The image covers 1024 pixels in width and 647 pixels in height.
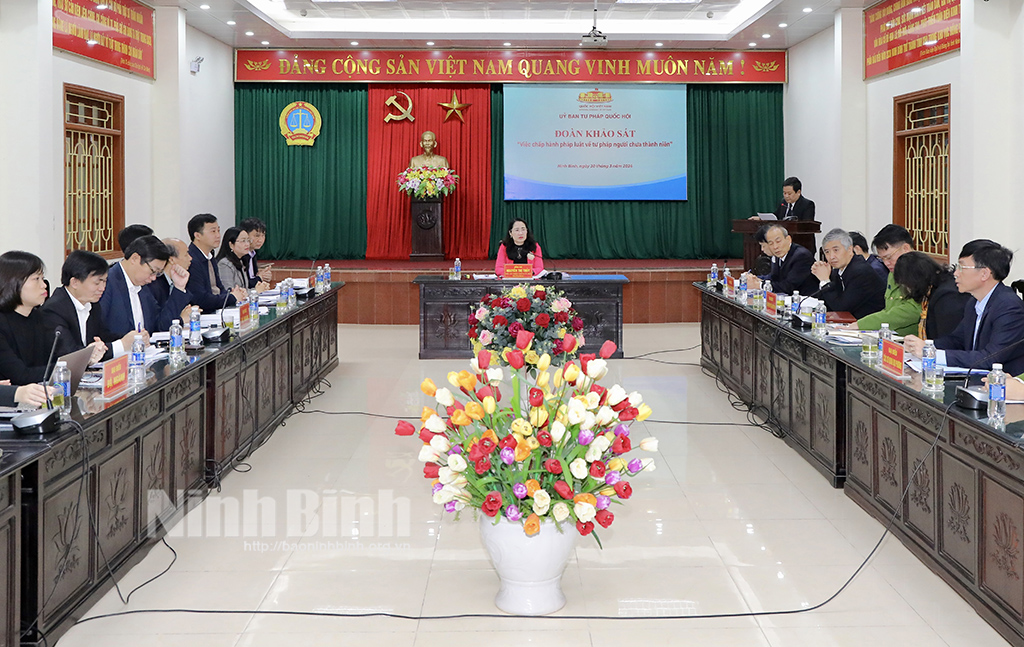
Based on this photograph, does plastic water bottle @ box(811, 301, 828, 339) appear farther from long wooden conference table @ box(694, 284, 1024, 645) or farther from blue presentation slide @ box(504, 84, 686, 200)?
blue presentation slide @ box(504, 84, 686, 200)

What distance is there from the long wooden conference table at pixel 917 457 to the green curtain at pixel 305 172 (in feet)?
23.9

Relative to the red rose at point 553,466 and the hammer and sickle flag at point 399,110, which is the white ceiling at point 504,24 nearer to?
the hammer and sickle flag at point 399,110

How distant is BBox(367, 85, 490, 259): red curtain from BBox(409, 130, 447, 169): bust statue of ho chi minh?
20 centimetres

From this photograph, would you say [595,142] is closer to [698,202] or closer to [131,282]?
[698,202]

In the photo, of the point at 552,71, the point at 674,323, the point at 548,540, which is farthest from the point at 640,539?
the point at 552,71

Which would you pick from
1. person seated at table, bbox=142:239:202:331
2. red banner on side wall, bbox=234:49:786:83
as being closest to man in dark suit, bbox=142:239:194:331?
person seated at table, bbox=142:239:202:331

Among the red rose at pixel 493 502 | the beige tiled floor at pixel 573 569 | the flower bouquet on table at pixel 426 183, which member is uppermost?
the flower bouquet on table at pixel 426 183

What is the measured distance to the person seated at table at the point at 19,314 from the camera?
11.3 feet

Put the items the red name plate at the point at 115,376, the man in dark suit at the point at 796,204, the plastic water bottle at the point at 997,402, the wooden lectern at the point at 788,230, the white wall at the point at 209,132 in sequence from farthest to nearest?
the white wall at the point at 209,132
the man in dark suit at the point at 796,204
the wooden lectern at the point at 788,230
the red name plate at the point at 115,376
the plastic water bottle at the point at 997,402

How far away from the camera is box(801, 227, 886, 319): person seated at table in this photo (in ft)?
18.6

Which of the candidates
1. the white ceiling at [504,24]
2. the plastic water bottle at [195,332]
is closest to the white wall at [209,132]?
the white ceiling at [504,24]

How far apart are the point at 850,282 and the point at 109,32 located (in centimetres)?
619

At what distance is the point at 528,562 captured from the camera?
2.97 meters

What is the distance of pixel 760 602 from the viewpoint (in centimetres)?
318
